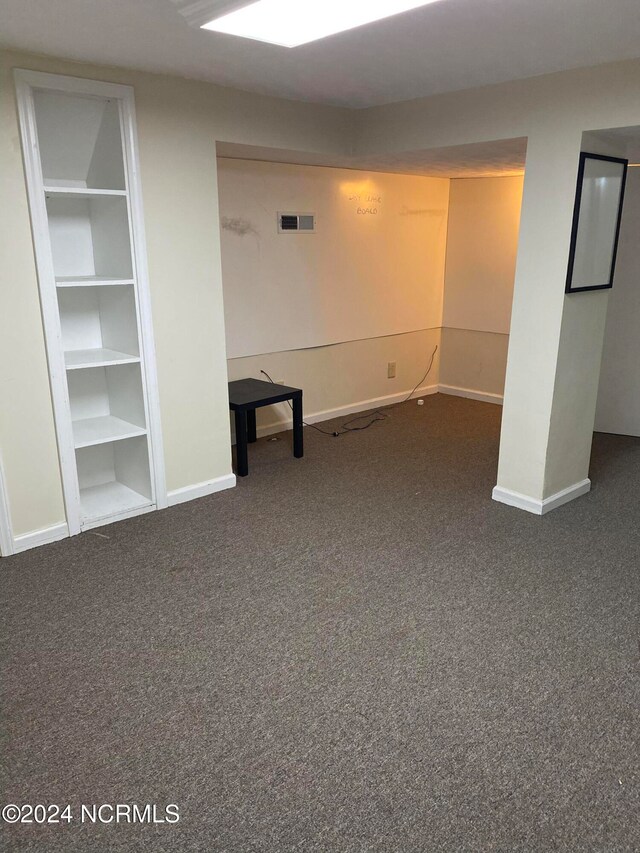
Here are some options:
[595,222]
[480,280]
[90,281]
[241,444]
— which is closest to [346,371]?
[480,280]

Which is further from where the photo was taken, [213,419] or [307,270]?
[307,270]

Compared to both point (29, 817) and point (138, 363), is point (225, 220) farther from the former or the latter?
point (29, 817)

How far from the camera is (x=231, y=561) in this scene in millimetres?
3135

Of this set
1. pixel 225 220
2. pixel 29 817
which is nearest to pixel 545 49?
pixel 225 220

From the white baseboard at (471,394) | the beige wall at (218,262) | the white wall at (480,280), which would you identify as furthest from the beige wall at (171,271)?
the white baseboard at (471,394)

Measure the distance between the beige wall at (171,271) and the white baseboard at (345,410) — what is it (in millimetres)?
1084

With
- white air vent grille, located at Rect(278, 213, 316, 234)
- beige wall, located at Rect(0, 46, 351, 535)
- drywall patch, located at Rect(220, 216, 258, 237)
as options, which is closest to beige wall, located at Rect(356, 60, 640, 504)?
beige wall, located at Rect(0, 46, 351, 535)

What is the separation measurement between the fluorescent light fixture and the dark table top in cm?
216

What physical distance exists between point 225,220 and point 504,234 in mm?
2610

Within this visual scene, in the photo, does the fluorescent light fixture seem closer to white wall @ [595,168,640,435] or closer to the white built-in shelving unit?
the white built-in shelving unit

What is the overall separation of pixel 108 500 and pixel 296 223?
2.52 m

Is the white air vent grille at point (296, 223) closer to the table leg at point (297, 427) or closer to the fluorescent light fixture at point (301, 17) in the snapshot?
the table leg at point (297, 427)

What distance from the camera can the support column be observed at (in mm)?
3203

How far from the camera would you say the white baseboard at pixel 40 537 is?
3209 mm
